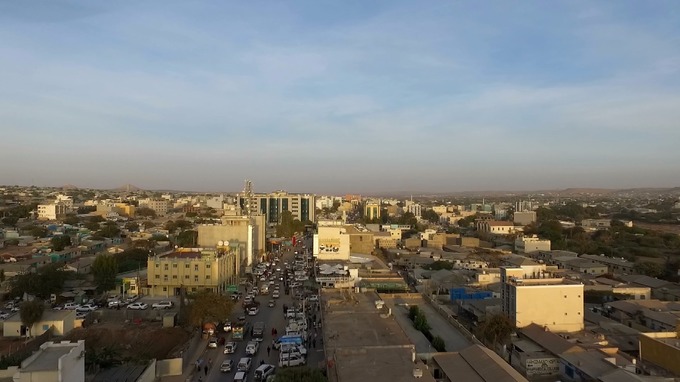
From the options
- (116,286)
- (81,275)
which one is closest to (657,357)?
(116,286)

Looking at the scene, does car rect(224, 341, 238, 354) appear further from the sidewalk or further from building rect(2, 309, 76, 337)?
building rect(2, 309, 76, 337)

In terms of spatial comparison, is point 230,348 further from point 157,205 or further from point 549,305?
point 157,205

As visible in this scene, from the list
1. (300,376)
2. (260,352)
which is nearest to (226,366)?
(260,352)

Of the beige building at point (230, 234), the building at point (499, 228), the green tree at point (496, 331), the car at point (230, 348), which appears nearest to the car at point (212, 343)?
the car at point (230, 348)

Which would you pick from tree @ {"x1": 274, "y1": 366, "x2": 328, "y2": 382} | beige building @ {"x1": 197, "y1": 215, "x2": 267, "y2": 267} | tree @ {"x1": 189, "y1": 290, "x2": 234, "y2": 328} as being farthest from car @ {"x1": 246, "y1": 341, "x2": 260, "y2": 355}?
beige building @ {"x1": 197, "y1": 215, "x2": 267, "y2": 267}

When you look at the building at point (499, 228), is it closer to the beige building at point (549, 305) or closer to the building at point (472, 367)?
the beige building at point (549, 305)

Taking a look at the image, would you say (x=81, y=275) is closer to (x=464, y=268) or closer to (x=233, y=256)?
(x=233, y=256)
